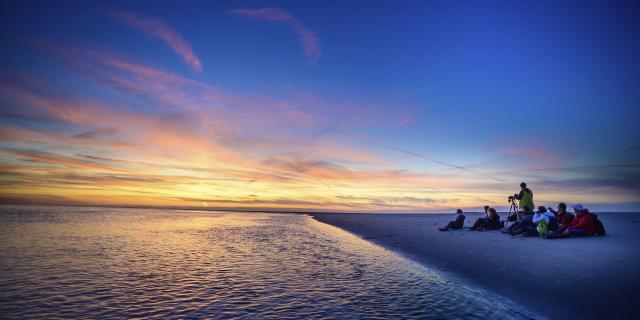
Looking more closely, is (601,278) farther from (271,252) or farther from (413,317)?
(271,252)

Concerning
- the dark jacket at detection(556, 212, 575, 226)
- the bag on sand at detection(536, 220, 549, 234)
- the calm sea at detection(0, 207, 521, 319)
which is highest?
the dark jacket at detection(556, 212, 575, 226)

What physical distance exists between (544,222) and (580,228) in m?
2.33

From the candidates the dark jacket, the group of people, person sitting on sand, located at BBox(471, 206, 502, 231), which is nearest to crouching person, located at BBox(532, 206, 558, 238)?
the group of people

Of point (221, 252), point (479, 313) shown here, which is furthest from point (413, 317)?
point (221, 252)

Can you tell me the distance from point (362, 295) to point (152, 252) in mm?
13871

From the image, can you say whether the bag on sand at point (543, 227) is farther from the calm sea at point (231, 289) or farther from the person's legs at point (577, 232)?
the calm sea at point (231, 289)

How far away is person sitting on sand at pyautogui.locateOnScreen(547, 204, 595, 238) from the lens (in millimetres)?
19172

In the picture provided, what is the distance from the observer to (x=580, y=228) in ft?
64.1

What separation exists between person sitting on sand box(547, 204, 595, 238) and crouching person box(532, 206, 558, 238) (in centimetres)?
32

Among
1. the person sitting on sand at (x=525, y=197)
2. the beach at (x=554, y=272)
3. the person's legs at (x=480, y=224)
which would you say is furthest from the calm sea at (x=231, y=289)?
the person's legs at (x=480, y=224)

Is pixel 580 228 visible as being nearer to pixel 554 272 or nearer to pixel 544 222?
pixel 544 222

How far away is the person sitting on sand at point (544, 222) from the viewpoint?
19.3m

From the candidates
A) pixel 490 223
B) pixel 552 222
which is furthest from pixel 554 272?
pixel 490 223

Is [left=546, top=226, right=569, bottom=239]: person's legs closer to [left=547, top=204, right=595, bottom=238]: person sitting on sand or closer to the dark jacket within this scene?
[left=547, top=204, right=595, bottom=238]: person sitting on sand
